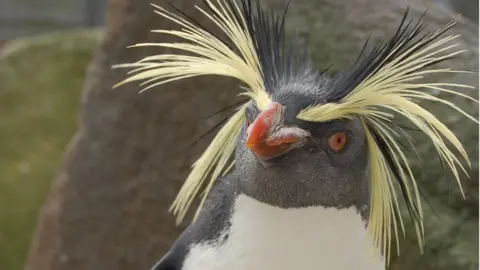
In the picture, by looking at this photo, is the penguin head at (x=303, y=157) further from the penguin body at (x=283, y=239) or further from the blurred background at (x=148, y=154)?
the blurred background at (x=148, y=154)

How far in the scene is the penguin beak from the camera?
649 millimetres

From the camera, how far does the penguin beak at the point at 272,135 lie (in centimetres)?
65

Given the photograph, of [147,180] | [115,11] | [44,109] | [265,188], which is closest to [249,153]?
[265,188]

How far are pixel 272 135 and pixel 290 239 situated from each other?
0.13 meters

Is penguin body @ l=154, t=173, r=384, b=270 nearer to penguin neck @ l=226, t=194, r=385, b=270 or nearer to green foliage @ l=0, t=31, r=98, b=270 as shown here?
penguin neck @ l=226, t=194, r=385, b=270

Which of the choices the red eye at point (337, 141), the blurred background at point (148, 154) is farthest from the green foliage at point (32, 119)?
the red eye at point (337, 141)

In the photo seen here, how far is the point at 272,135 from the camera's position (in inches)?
25.9

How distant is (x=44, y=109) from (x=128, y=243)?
94cm

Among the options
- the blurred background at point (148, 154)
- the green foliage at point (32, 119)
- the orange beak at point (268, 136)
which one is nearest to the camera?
the orange beak at point (268, 136)

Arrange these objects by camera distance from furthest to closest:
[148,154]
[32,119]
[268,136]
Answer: [32,119] < [148,154] < [268,136]

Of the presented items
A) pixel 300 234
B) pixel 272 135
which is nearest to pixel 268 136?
pixel 272 135

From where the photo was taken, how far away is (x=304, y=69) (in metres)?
0.78

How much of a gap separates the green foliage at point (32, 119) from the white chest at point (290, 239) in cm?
139

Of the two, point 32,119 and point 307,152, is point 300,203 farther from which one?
point 32,119
